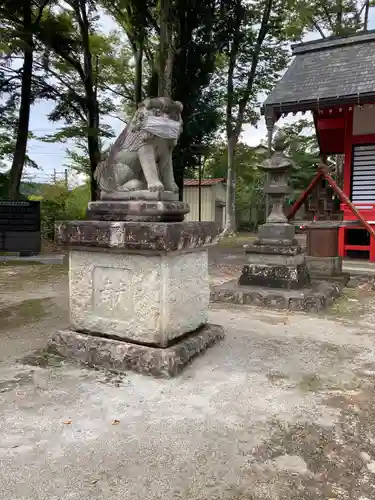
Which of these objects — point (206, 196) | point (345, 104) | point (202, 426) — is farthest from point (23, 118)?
point (206, 196)

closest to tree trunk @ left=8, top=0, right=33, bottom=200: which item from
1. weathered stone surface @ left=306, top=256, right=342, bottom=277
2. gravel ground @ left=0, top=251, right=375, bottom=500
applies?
weathered stone surface @ left=306, top=256, right=342, bottom=277

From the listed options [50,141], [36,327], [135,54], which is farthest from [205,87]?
[36,327]

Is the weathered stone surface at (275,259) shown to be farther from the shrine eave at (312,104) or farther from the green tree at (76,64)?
the green tree at (76,64)

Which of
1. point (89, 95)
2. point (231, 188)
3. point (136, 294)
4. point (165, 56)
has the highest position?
point (165, 56)

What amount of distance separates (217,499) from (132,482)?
0.37 meters

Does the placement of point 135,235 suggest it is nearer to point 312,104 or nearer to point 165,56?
point 312,104

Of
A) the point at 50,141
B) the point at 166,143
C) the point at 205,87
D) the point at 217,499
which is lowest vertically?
the point at 217,499

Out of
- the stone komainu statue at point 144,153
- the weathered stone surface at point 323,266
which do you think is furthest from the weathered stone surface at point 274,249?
the stone komainu statue at point 144,153

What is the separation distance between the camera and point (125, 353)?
297cm

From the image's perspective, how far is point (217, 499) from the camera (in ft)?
5.51

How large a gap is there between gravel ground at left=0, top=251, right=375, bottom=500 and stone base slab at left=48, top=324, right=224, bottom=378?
0.08 m

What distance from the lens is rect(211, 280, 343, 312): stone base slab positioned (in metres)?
5.14

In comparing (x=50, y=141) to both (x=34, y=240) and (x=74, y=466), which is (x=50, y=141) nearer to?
(x=34, y=240)

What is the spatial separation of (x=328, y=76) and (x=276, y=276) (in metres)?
4.90
